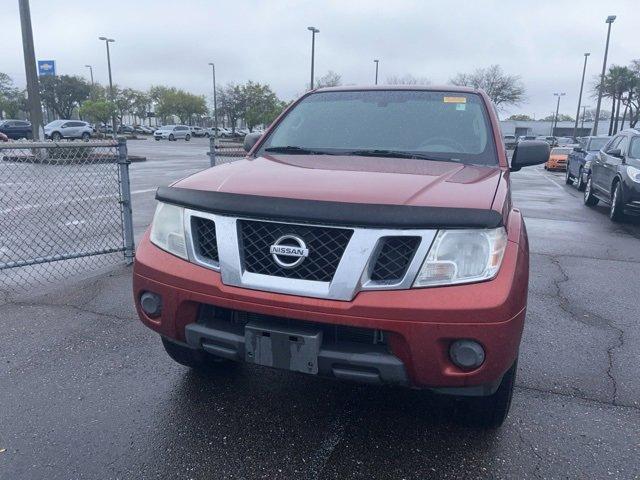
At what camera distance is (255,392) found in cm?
315

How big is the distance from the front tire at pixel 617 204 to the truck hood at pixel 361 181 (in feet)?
24.9

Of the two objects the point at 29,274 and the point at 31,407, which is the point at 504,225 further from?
the point at 29,274

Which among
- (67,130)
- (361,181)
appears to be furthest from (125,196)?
(67,130)

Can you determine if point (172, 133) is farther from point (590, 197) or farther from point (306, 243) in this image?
point (306, 243)

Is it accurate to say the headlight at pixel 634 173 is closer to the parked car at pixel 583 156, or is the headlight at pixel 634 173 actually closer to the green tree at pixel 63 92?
the parked car at pixel 583 156

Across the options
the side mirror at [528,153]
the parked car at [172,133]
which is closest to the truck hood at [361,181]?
the side mirror at [528,153]

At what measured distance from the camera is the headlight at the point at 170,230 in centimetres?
256

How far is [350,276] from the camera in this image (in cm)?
217

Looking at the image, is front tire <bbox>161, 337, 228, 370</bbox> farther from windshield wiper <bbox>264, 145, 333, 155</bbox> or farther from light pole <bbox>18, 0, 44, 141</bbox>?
light pole <bbox>18, 0, 44, 141</bbox>

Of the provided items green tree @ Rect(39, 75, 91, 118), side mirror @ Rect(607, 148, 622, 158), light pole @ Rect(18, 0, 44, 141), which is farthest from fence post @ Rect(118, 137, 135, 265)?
green tree @ Rect(39, 75, 91, 118)

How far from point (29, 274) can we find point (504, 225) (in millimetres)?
4970

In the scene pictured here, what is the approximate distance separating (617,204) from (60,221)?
939 centimetres

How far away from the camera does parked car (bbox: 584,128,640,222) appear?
909 centimetres

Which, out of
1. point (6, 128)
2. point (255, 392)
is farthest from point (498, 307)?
point (6, 128)
